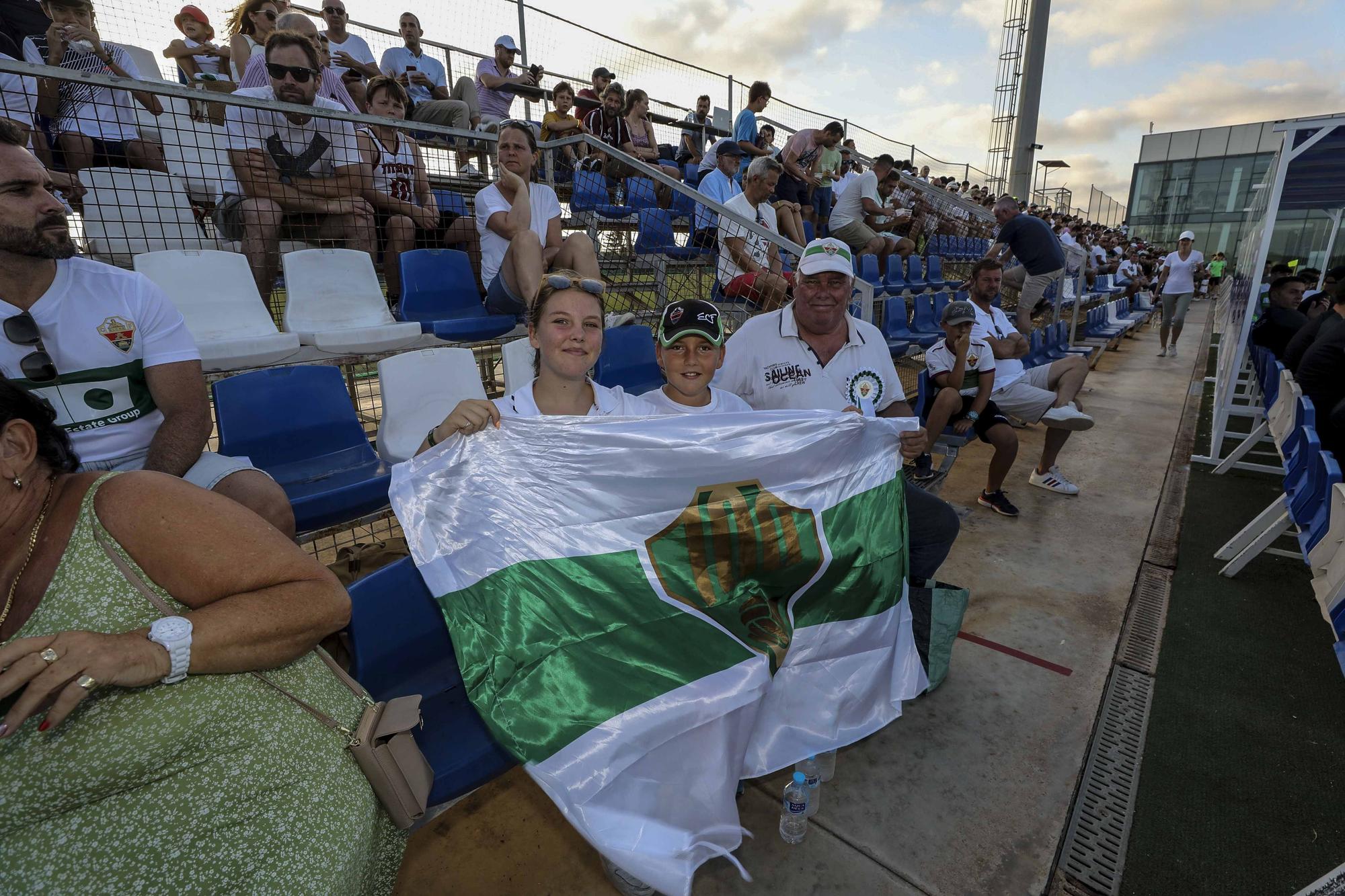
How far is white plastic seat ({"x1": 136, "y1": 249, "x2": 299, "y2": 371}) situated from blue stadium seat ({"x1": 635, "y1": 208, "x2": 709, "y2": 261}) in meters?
3.75

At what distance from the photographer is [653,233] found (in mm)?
6562

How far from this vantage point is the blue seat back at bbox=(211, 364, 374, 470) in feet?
9.46

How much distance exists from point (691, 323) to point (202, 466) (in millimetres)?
1918

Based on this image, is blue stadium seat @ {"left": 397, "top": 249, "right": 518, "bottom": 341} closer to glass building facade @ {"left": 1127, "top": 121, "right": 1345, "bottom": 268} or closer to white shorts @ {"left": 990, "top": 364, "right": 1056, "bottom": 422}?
white shorts @ {"left": 990, "top": 364, "right": 1056, "bottom": 422}

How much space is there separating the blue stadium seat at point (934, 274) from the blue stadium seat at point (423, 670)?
1030 centimetres

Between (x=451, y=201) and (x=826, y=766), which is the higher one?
(x=451, y=201)

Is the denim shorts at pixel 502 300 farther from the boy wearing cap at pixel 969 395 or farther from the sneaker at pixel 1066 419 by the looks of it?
the sneaker at pixel 1066 419

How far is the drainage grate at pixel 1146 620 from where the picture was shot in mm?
2871

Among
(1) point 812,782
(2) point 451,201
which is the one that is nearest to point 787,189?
(2) point 451,201

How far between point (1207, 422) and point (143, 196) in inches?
402

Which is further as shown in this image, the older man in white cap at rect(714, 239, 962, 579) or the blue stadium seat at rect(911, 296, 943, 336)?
the blue stadium seat at rect(911, 296, 943, 336)

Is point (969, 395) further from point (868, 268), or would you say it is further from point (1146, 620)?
point (868, 268)

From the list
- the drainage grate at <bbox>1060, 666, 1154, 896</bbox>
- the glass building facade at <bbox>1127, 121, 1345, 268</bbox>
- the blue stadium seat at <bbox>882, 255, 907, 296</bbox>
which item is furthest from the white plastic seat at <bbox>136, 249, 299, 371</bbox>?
the glass building facade at <bbox>1127, 121, 1345, 268</bbox>

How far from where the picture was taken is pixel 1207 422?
23.5 ft
